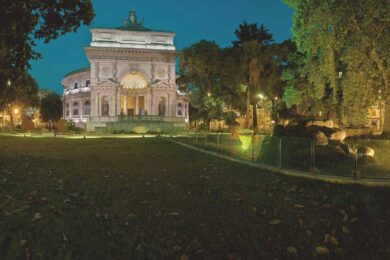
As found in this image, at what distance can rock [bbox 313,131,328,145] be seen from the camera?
503 inches

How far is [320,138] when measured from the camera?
13.0 meters

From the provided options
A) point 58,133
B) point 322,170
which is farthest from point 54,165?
point 58,133

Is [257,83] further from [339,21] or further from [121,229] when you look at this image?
[121,229]

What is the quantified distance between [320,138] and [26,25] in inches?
409

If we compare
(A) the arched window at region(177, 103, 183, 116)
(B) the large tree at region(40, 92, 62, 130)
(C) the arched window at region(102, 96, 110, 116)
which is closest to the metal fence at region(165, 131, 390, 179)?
(C) the arched window at region(102, 96, 110, 116)

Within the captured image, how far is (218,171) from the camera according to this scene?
1022 cm

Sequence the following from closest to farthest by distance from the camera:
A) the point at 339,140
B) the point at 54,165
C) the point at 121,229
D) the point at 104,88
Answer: the point at 121,229 → the point at 54,165 → the point at 339,140 → the point at 104,88

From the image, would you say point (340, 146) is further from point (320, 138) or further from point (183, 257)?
point (183, 257)

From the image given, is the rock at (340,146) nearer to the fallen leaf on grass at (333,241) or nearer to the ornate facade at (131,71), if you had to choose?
the fallen leaf on grass at (333,241)

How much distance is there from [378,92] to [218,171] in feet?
39.0

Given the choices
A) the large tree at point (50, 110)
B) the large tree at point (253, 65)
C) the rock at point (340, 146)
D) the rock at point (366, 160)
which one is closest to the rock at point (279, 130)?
the rock at point (340, 146)

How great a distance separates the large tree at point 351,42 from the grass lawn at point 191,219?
365 inches

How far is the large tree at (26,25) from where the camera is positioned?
8.49 meters

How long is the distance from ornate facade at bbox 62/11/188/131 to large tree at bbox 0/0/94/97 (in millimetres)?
50382
